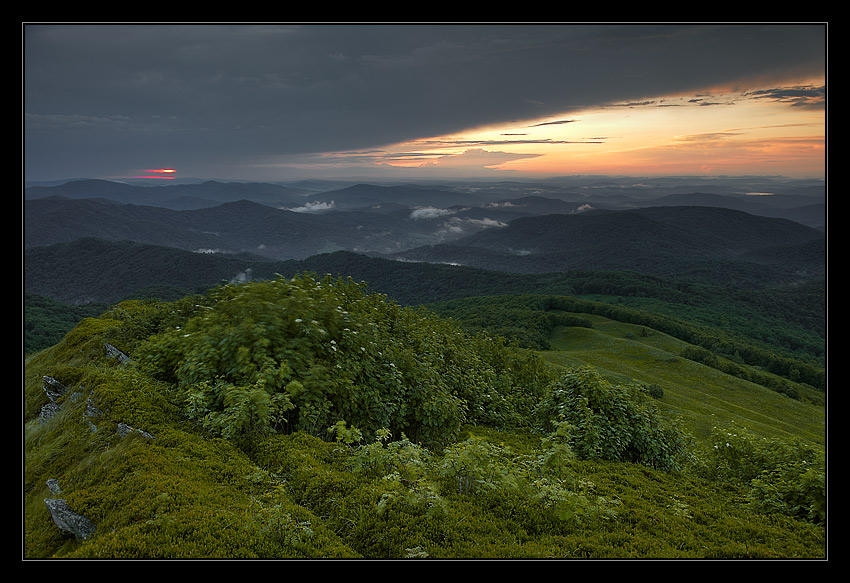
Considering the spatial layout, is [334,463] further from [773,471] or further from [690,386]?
[690,386]

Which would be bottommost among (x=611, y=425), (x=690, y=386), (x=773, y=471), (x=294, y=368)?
(x=690, y=386)

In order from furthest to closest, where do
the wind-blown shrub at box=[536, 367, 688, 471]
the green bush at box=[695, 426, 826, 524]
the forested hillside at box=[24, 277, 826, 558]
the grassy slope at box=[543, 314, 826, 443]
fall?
the grassy slope at box=[543, 314, 826, 443] → the wind-blown shrub at box=[536, 367, 688, 471] → the green bush at box=[695, 426, 826, 524] → the forested hillside at box=[24, 277, 826, 558]

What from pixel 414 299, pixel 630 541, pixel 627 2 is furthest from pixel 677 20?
pixel 414 299

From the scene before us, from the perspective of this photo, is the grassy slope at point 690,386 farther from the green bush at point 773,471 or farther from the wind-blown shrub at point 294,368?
the wind-blown shrub at point 294,368

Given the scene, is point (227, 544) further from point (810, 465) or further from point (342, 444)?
point (810, 465)

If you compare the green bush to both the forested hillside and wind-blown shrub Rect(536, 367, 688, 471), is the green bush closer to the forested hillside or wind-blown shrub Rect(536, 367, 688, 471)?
the forested hillside

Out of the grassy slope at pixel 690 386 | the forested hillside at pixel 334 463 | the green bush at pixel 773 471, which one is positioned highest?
the forested hillside at pixel 334 463

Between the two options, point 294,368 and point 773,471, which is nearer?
point 294,368

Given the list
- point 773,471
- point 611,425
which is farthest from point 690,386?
point 611,425

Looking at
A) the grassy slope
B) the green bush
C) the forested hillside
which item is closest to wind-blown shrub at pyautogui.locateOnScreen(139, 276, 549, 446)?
the forested hillside

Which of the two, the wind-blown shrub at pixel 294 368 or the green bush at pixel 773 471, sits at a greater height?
the wind-blown shrub at pixel 294 368

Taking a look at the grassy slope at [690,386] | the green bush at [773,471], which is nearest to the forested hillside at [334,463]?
the green bush at [773,471]
